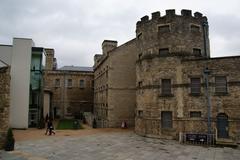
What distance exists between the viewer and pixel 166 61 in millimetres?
23312

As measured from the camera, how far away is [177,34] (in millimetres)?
23500

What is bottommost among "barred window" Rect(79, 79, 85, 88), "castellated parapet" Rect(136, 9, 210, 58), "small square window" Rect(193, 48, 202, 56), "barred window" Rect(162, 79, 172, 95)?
"barred window" Rect(162, 79, 172, 95)

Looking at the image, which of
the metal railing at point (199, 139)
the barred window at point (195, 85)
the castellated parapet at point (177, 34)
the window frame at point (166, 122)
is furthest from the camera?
the castellated parapet at point (177, 34)

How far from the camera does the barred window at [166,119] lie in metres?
22.8

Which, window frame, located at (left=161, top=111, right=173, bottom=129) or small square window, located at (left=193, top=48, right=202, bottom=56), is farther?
small square window, located at (left=193, top=48, right=202, bottom=56)

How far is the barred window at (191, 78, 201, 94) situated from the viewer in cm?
2170

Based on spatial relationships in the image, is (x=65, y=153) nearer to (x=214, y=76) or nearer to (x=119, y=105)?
(x=214, y=76)

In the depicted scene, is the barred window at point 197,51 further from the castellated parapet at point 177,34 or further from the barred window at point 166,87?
the barred window at point 166,87

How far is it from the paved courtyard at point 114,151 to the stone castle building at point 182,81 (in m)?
2.58

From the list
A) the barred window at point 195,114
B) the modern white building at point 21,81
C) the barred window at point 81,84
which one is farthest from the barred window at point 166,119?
the barred window at point 81,84

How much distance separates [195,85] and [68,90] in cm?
3473

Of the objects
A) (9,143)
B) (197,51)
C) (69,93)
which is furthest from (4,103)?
(69,93)

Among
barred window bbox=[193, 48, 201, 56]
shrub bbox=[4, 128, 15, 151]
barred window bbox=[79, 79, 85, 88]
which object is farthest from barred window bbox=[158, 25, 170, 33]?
barred window bbox=[79, 79, 85, 88]

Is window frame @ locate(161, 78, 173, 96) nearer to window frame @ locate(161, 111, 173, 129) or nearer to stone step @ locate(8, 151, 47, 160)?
window frame @ locate(161, 111, 173, 129)
